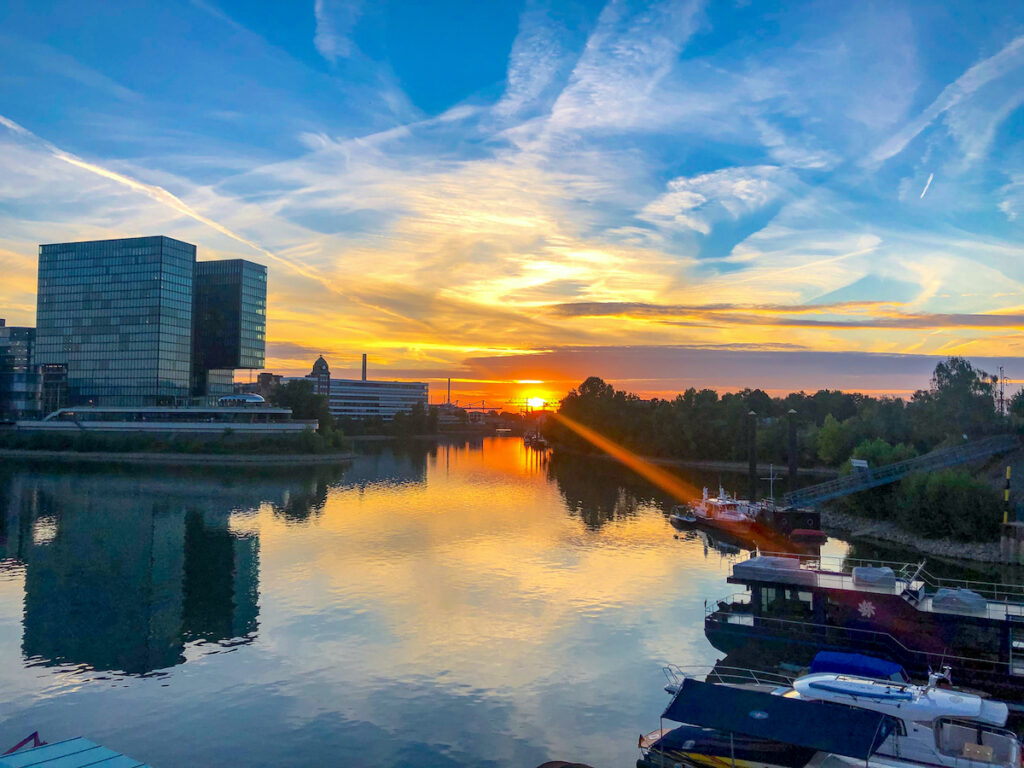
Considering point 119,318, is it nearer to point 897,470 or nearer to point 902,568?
point 897,470

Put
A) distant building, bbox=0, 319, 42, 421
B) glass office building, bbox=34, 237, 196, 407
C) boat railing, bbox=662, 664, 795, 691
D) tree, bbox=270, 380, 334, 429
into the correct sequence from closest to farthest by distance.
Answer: boat railing, bbox=662, 664, 795, 691 → glass office building, bbox=34, 237, 196, 407 → tree, bbox=270, 380, 334, 429 → distant building, bbox=0, 319, 42, 421

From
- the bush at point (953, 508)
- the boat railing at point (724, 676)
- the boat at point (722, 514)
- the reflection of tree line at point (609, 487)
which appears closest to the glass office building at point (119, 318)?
the reflection of tree line at point (609, 487)

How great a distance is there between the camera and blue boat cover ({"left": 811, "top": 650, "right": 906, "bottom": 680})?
23188 millimetres

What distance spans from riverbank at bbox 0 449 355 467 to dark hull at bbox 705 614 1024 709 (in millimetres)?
104217

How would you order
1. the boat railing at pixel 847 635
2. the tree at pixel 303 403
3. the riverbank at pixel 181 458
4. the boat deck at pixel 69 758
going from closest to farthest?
the boat deck at pixel 69 758 → the boat railing at pixel 847 635 → the riverbank at pixel 181 458 → the tree at pixel 303 403

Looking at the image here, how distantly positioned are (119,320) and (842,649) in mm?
166048

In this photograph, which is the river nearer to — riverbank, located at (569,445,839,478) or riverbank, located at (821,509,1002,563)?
riverbank, located at (821,509,1002,563)

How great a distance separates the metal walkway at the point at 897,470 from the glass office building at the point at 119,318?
137314 mm

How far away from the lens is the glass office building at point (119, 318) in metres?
159

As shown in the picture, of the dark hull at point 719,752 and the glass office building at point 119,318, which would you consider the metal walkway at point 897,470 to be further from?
the glass office building at point 119,318

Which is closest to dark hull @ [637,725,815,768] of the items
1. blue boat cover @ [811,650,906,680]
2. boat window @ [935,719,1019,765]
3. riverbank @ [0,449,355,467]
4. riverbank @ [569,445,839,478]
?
boat window @ [935,719,1019,765]

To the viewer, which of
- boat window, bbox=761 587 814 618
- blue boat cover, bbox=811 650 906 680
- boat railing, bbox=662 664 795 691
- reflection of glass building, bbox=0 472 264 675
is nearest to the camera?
blue boat cover, bbox=811 650 906 680

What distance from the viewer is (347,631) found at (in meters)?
34.3

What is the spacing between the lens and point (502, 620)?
1428 inches
